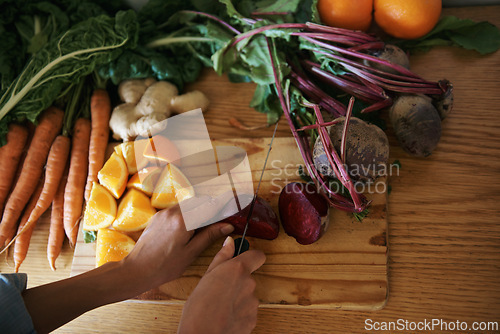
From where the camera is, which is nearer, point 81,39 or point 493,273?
point 493,273

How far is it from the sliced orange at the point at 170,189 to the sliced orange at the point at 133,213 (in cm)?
Result: 3

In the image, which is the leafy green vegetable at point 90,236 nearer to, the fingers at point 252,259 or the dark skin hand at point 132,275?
the dark skin hand at point 132,275

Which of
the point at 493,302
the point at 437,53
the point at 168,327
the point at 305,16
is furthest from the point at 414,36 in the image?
the point at 168,327

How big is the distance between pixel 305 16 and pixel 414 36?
0.30 meters

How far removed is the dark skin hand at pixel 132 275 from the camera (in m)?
0.74

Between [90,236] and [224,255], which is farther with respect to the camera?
[90,236]

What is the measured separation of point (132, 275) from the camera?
0.82 metres

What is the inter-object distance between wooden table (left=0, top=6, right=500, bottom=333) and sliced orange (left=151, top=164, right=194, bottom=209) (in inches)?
10.1

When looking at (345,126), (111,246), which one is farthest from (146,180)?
(345,126)

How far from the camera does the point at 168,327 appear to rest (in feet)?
2.99

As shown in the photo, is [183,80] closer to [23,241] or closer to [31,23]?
[31,23]

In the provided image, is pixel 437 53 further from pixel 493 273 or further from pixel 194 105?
pixel 194 105

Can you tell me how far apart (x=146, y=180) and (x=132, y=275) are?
24 cm

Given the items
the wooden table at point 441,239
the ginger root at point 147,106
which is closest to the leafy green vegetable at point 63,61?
the ginger root at point 147,106
